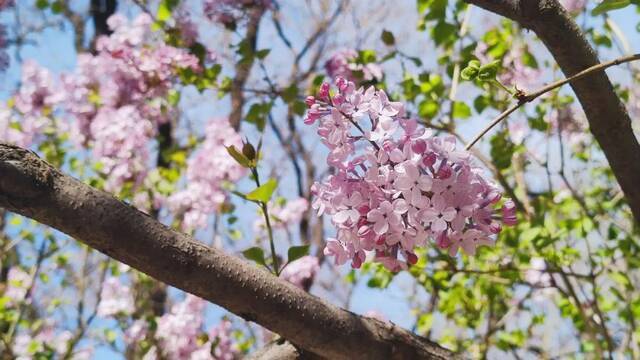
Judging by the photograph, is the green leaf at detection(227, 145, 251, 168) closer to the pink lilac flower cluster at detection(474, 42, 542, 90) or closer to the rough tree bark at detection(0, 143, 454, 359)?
the rough tree bark at detection(0, 143, 454, 359)

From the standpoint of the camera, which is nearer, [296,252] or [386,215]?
[386,215]

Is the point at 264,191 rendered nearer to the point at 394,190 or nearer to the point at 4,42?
the point at 394,190

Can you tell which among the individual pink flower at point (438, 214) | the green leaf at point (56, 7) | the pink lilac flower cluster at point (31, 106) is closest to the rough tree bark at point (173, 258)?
the individual pink flower at point (438, 214)

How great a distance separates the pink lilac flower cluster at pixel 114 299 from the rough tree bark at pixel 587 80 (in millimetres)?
2843

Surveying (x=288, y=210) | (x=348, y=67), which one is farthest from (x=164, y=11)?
(x=288, y=210)

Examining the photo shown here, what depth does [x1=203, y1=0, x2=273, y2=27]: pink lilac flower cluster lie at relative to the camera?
259 cm

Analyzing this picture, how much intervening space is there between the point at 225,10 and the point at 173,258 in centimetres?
193

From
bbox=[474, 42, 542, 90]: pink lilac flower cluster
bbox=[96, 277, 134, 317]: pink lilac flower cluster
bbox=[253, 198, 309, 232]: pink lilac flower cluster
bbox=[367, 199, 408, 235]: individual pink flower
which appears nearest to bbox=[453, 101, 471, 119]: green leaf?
bbox=[474, 42, 542, 90]: pink lilac flower cluster

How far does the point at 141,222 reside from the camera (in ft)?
2.67

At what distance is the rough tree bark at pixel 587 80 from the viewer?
1.14m

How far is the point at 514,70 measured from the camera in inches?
105

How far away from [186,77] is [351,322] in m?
1.77

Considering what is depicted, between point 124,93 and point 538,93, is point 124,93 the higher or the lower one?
the higher one

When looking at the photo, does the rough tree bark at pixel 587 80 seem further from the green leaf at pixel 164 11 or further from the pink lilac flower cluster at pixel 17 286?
the pink lilac flower cluster at pixel 17 286
